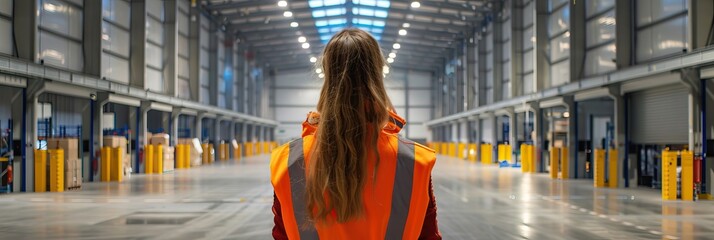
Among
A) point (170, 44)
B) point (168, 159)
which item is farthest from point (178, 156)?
point (170, 44)

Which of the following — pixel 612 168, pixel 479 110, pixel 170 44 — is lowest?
pixel 612 168

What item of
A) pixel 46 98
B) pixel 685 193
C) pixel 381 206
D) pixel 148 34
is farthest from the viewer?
pixel 148 34

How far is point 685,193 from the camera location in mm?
17062

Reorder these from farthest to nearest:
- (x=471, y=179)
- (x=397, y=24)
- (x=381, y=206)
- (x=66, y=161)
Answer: (x=397, y=24)
(x=471, y=179)
(x=66, y=161)
(x=381, y=206)

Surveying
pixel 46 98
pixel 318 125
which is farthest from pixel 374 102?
pixel 46 98

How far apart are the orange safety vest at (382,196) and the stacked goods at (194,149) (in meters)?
34.6

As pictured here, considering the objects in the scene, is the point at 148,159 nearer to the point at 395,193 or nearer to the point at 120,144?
the point at 120,144

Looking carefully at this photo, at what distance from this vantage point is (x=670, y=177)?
17.3 meters

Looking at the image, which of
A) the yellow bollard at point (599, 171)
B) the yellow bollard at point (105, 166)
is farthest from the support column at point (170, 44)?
the yellow bollard at point (599, 171)

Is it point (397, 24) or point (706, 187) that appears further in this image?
point (397, 24)

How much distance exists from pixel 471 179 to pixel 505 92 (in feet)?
53.0

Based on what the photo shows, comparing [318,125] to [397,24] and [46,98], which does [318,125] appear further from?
[397,24]

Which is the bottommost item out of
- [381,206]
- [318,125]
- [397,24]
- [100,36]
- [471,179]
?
[471,179]

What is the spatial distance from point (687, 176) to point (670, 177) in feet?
1.36
